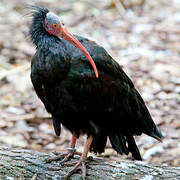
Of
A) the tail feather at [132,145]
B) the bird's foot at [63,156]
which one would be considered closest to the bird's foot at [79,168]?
the bird's foot at [63,156]

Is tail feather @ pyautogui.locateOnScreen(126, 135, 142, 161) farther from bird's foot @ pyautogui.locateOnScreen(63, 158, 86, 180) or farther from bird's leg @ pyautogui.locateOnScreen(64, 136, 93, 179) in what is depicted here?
bird's foot @ pyautogui.locateOnScreen(63, 158, 86, 180)

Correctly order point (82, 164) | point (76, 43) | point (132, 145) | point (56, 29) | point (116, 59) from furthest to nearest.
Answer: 1. point (116, 59)
2. point (132, 145)
3. point (82, 164)
4. point (56, 29)
5. point (76, 43)

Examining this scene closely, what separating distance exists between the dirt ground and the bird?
25.5 inches

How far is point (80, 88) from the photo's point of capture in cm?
423

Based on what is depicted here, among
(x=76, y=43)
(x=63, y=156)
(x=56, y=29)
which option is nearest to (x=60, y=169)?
(x=63, y=156)

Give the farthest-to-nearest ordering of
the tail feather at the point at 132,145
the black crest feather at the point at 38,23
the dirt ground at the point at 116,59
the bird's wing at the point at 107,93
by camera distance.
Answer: the dirt ground at the point at 116,59 < the tail feather at the point at 132,145 < the black crest feather at the point at 38,23 < the bird's wing at the point at 107,93

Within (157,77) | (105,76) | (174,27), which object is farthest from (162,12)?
(105,76)

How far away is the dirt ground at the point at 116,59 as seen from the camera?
6.32m

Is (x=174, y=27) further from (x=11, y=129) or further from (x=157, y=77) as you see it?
(x=11, y=129)

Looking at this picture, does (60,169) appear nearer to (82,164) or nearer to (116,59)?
(82,164)

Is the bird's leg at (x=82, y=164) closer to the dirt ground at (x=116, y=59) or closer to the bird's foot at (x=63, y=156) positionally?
the bird's foot at (x=63, y=156)

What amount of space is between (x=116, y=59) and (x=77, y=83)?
382 centimetres

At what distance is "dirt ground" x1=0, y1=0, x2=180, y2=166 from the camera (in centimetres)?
632

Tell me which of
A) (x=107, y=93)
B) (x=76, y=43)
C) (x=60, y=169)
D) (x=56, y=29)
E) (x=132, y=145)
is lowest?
(x=60, y=169)
